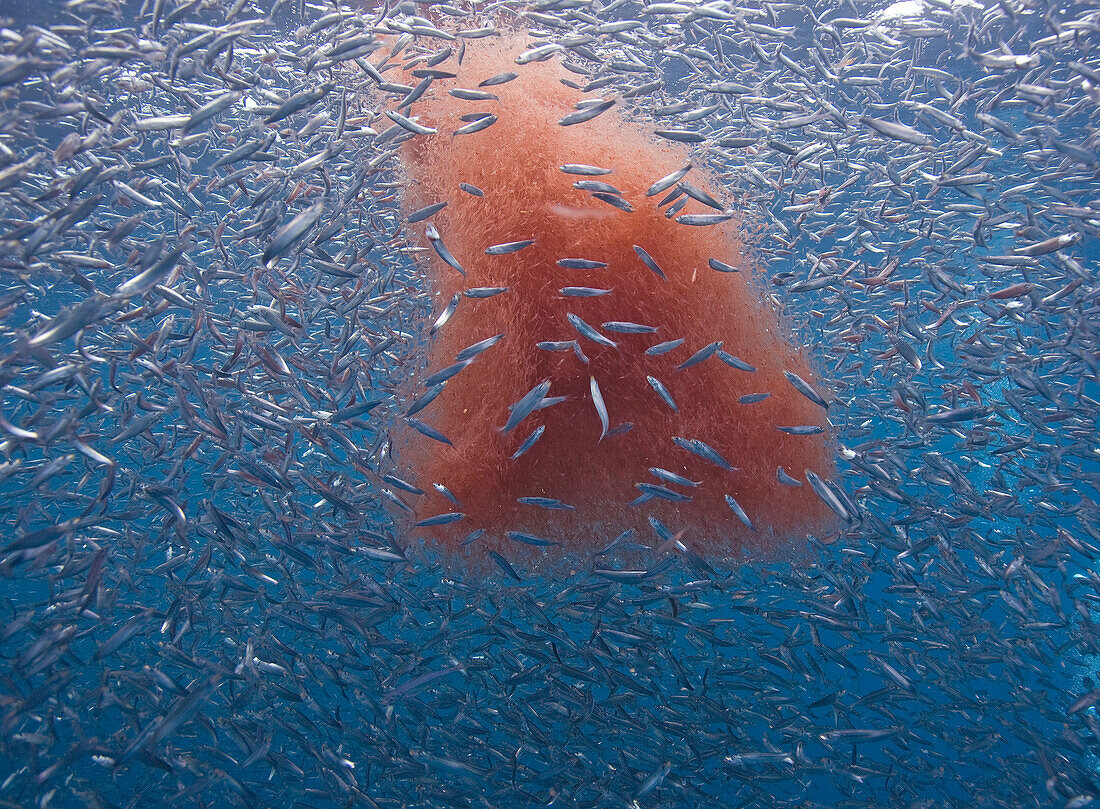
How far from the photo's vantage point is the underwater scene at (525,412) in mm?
3779

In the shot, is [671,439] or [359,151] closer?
[671,439]

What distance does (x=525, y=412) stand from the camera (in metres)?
3.41

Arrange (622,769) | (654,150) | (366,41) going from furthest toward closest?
(622,769) < (654,150) < (366,41)

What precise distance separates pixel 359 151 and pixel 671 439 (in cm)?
377

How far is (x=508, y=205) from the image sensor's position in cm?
401

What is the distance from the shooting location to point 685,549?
4074 mm

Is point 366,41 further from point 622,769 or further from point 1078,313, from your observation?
point 622,769

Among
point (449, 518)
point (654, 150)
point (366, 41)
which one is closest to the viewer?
point (366, 41)

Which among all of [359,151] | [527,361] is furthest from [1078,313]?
[359,151]

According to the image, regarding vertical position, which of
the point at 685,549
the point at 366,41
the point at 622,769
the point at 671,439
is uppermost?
the point at 366,41

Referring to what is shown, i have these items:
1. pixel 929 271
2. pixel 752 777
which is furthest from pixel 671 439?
pixel 752 777

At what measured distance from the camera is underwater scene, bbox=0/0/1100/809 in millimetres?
3779

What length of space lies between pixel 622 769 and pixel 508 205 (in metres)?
5.30

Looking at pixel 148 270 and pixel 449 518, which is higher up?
pixel 148 270
